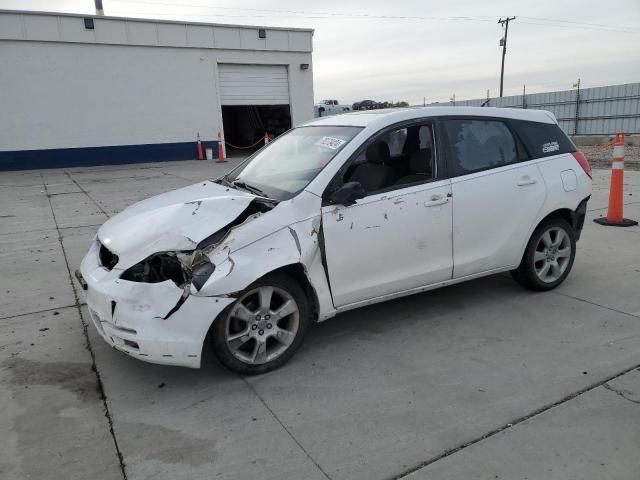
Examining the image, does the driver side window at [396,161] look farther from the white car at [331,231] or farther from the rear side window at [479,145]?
the rear side window at [479,145]

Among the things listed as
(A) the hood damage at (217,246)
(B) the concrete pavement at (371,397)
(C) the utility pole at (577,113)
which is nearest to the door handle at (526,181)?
(B) the concrete pavement at (371,397)

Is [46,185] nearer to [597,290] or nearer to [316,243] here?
[316,243]

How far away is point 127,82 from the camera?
739 inches

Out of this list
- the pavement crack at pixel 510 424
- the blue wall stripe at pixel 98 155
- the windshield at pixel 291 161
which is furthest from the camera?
the blue wall stripe at pixel 98 155

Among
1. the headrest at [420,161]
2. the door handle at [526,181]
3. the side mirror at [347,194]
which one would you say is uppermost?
the headrest at [420,161]

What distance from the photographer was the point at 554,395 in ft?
9.78

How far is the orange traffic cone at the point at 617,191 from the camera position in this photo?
681cm

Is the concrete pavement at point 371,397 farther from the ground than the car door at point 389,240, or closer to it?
closer to it

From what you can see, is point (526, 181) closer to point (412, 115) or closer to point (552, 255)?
point (552, 255)

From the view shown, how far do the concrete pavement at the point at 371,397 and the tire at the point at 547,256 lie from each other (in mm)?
131

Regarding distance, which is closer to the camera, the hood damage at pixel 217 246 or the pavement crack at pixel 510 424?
the pavement crack at pixel 510 424

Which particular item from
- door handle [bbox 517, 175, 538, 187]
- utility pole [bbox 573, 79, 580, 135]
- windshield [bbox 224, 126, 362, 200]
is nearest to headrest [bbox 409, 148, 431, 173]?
windshield [bbox 224, 126, 362, 200]

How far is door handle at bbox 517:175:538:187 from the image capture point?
422cm

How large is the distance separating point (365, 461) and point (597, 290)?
128 inches
